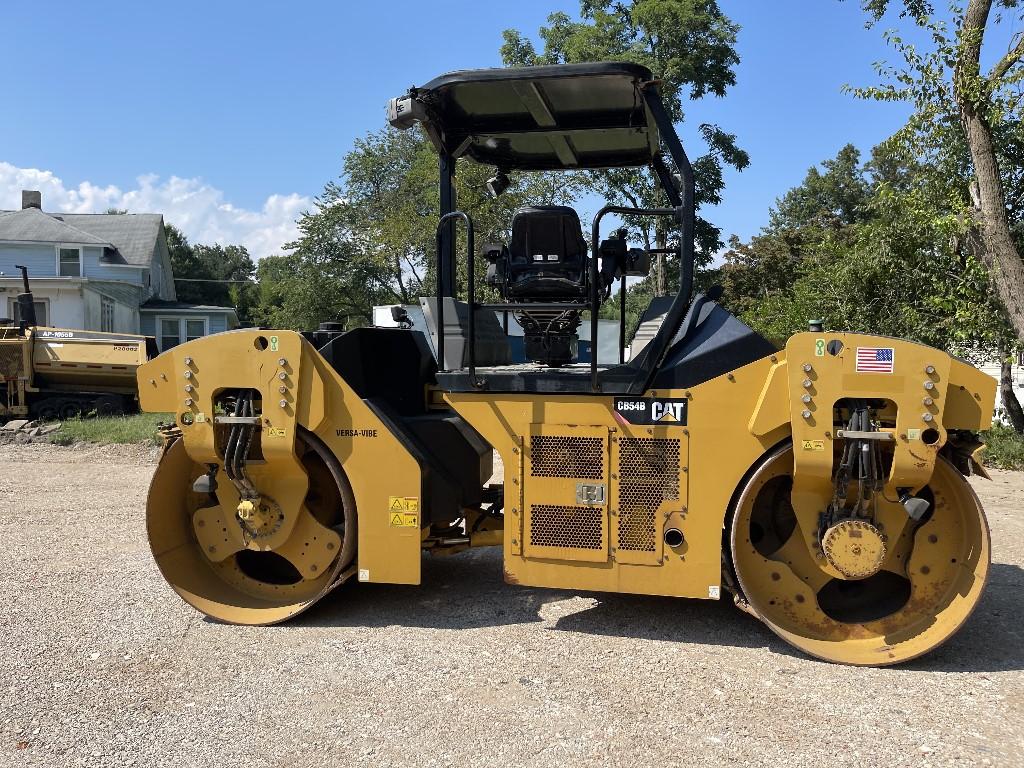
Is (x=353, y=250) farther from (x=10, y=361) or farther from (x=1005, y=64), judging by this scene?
(x=1005, y=64)

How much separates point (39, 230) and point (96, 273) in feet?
7.38

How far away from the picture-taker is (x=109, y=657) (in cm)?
392

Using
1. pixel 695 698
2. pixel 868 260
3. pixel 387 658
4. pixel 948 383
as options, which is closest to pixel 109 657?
pixel 387 658

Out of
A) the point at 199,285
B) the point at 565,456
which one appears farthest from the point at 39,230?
the point at 199,285

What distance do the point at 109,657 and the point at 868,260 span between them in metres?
10.7

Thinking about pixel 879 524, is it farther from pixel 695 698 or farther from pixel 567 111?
pixel 567 111

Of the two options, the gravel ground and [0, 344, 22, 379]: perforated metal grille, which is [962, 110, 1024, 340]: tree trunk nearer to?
the gravel ground

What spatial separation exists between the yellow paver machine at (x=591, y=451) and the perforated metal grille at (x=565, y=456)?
0.01m

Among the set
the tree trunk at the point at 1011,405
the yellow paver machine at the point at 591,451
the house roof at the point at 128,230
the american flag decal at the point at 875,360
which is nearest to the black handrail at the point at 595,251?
the yellow paver machine at the point at 591,451

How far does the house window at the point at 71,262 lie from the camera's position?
27203 millimetres

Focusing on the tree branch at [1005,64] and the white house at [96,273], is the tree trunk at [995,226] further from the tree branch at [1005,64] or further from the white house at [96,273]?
the white house at [96,273]

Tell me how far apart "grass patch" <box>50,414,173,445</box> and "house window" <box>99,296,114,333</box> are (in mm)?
12728

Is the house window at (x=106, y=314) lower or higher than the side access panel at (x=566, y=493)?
higher

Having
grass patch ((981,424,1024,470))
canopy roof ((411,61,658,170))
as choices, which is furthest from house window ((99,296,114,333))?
grass patch ((981,424,1024,470))
